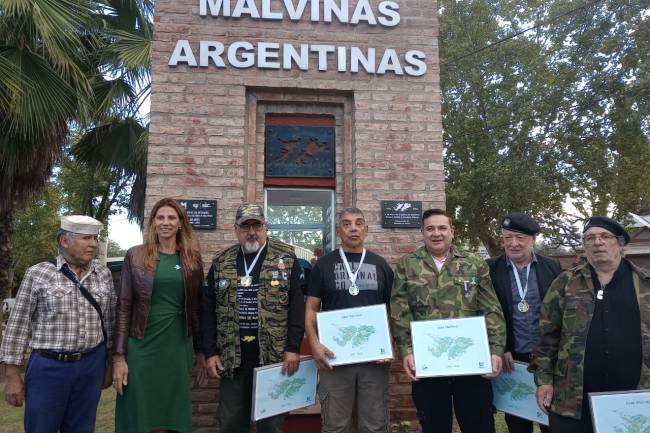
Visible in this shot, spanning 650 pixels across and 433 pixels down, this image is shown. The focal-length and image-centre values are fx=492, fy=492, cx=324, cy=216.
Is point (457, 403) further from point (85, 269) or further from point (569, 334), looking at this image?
point (85, 269)

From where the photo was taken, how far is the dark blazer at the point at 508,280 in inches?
128

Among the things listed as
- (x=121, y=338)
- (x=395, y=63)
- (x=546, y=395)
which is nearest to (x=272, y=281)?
(x=121, y=338)

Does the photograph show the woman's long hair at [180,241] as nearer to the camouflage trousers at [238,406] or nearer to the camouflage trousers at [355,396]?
the camouflage trousers at [238,406]

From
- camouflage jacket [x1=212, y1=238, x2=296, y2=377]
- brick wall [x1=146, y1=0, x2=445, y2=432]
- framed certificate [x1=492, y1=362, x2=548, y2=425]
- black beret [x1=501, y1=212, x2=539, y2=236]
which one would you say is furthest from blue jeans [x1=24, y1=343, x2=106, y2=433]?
black beret [x1=501, y1=212, x2=539, y2=236]

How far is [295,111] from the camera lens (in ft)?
16.3

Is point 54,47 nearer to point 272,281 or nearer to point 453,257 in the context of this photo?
point 272,281

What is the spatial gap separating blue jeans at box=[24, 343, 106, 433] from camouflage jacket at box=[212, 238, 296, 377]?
Answer: 80 centimetres

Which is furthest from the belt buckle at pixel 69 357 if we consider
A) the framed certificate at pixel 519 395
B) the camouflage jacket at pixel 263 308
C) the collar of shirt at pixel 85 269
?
the framed certificate at pixel 519 395

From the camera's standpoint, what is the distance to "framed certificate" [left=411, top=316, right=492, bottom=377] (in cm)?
291

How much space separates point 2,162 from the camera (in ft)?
22.5

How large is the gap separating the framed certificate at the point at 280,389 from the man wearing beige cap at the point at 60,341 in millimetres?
1009

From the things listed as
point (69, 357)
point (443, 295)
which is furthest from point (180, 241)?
point (443, 295)

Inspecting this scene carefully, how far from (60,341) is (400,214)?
3.00m

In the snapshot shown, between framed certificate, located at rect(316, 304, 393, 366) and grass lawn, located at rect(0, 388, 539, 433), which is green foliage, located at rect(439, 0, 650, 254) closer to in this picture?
grass lawn, located at rect(0, 388, 539, 433)
